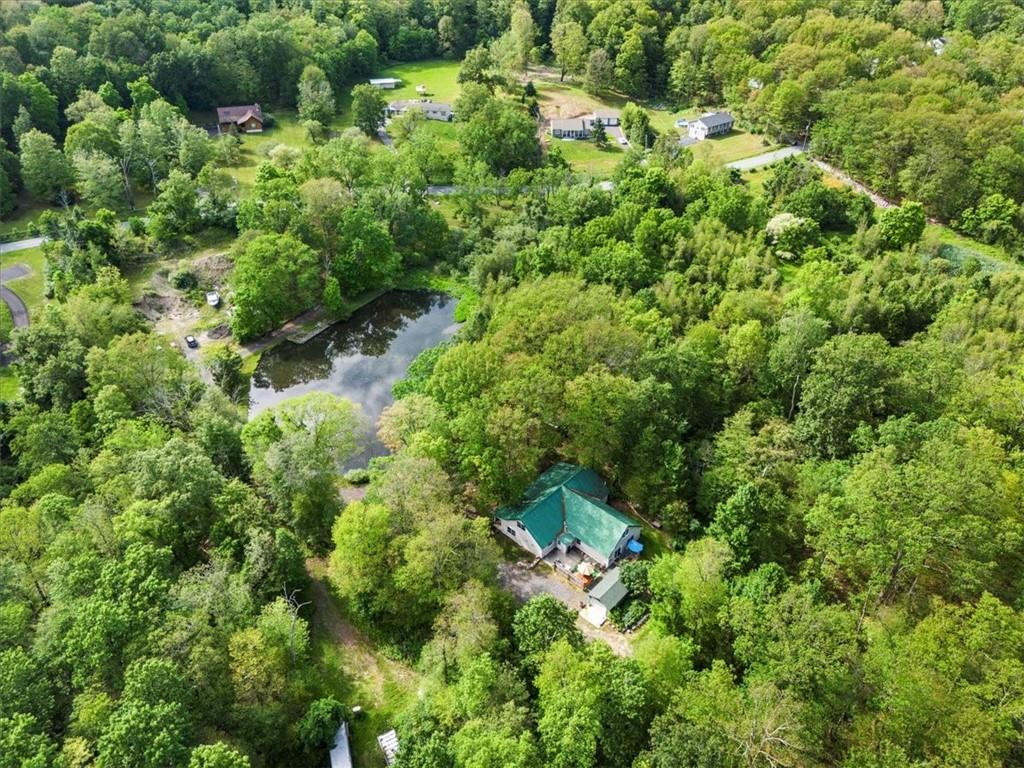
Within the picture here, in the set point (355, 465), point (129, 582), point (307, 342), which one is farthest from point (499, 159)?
point (129, 582)

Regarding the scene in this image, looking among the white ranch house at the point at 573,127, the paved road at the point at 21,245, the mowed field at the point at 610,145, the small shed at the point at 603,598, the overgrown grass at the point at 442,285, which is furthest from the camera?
the white ranch house at the point at 573,127

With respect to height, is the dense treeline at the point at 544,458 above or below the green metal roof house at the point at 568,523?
above

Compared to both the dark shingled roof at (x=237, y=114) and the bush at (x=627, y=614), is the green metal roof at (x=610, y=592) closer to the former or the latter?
the bush at (x=627, y=614)

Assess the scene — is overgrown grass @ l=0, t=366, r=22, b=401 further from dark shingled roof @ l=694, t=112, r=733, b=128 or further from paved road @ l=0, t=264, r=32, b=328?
dark shingled roof @ l=694, t=112, r=733, b=128

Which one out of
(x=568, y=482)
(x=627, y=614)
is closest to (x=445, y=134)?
(x=568, y=482)

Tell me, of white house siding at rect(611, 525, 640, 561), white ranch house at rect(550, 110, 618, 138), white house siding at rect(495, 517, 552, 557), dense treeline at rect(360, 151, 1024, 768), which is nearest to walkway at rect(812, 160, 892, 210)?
dense treeline at rect(360, 151, 1024, 768)

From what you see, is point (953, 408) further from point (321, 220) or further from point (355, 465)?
point (321, 220)

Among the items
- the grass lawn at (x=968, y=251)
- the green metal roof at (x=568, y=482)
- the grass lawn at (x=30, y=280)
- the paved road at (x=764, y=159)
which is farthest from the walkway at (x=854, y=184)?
the grass lawn at (x=30, y=280)
